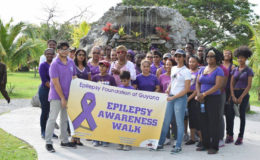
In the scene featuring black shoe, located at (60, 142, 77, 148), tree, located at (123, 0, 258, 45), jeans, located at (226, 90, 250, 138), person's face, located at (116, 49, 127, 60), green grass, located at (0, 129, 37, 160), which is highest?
tree, located at (123, 0, 258, 45)

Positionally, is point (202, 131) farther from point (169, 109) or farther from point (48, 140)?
point (48, 140)

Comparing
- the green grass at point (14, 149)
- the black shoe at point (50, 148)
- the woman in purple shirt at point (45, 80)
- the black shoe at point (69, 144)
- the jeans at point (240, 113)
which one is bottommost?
the green grass at point (14, 149)

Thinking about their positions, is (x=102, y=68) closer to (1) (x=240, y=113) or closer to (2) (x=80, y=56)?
(2) (x=80, y=56)

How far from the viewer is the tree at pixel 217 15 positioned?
99.5 feet

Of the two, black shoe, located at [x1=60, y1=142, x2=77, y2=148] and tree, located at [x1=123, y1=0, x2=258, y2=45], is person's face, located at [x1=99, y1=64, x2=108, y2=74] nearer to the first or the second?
black shoe, located at [x1=60, y1=142, x2=77, y2=148]

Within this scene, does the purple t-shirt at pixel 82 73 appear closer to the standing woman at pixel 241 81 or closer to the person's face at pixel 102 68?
the person's face at pixel 102 68

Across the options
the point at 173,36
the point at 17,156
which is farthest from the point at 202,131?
the point at 173,36

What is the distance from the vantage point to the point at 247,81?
20.2 ft

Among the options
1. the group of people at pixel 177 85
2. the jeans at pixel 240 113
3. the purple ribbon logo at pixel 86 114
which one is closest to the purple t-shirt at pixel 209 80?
the group of people at pixel 177 85

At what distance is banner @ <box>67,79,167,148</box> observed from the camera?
5629 millimetres

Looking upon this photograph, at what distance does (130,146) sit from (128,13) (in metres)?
11.0

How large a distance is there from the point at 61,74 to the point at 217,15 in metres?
28.9

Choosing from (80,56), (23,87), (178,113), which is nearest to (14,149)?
(80,56)

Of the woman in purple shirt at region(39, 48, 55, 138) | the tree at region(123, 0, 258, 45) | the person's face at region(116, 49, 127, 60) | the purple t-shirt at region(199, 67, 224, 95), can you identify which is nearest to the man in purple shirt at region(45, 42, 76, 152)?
the woman in purple shirt at region(39, 48, 55, 138)
